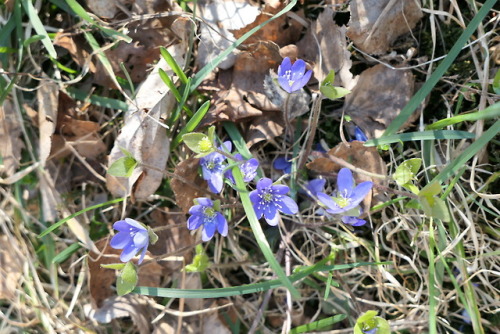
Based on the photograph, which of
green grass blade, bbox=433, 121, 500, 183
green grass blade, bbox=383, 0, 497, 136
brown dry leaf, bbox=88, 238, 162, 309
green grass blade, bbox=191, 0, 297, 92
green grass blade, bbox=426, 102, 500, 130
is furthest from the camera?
brown dry leaf, bbox=88, 238, 162, 309

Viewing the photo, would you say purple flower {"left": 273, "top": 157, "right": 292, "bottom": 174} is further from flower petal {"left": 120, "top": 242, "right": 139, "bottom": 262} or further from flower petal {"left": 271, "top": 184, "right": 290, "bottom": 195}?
flower petal {"left": 120, "top": 242, "right": 139, "bottom": 262}

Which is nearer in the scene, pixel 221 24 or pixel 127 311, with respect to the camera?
pixel 221 24

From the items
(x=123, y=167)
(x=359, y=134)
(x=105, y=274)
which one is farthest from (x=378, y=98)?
(x=105, y=274)

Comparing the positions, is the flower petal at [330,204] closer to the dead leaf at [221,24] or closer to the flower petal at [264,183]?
the flower petal at [264,183]

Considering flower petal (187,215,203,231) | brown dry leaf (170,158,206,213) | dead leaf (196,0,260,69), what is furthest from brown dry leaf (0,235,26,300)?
dead leaf (196,0,260,69)

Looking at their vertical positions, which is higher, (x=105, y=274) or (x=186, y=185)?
(x=186, y=185)

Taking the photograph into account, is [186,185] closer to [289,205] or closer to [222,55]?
[289,205]

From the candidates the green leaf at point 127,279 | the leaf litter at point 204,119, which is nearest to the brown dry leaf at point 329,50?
the leaf litter at point 204,119
